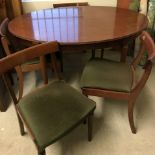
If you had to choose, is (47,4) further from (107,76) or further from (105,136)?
(105,136)

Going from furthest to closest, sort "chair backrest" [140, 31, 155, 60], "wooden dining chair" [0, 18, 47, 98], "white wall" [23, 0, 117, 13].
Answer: "white wall" [23, 0, 117, 13] < "wooden dining chair" [0, 18, 47, 98] < "chair backrest" [140, 31, 155, 60]

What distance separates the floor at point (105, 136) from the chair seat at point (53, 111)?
1.34ft

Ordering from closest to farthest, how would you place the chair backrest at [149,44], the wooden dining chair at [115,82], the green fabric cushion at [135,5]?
1. the chair backrest at [149,44]
2. the wooden dining chair at [115,82]
3. the green fabric cushion at [135,5]

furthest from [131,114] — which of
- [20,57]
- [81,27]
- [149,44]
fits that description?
[20,57]

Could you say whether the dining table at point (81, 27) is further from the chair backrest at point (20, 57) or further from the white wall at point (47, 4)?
the white wall at point (47, 4)

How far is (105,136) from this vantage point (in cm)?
162

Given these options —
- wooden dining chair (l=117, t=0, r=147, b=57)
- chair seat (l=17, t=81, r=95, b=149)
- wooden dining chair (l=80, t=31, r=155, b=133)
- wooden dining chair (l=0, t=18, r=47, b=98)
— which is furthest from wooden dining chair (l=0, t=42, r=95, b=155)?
wooden dining chair (l=117, t=0, r=147, b=57)

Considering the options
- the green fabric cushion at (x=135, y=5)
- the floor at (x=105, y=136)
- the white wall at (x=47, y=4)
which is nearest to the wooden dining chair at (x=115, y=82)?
the floor at (x=105, y=136)

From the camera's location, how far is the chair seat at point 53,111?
3.80 ft

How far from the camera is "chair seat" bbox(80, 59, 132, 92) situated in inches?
58.3

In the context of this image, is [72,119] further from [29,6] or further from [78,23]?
[29,6]

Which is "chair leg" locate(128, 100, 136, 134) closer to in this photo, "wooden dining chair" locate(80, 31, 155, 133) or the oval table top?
"wooden dining chair" locate(80, 31, 155, 133)

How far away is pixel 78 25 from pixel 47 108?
0.84 m

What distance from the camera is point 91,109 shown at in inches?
51.8
